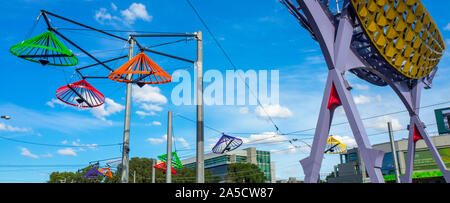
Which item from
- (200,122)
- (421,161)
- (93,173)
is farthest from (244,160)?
(200,122)

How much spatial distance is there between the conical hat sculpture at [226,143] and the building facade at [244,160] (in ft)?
192

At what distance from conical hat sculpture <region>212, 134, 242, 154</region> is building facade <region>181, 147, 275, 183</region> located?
2309 inches

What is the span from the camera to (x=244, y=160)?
10831 cm

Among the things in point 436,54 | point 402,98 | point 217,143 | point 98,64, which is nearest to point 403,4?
point 402,98

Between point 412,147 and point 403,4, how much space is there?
12456mm

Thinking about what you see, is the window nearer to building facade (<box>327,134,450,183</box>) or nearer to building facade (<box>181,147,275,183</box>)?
building facade (<box>327,134,450,183</box>)

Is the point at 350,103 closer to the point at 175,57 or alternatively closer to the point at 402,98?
the point at 175,57

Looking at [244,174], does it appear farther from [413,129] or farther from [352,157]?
[413,129]

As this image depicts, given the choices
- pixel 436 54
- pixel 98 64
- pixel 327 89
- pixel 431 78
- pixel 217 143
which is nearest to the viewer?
pixel 327 89

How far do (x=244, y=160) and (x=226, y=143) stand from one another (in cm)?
6759

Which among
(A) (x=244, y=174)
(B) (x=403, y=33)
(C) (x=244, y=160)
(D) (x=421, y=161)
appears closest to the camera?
(B) (x=403, y=33)

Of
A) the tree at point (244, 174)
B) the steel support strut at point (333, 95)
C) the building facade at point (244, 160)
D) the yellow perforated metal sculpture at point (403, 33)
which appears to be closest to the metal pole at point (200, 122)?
the steel support strut at point (333, 95)

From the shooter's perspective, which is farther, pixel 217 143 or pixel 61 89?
pixel 217 143
